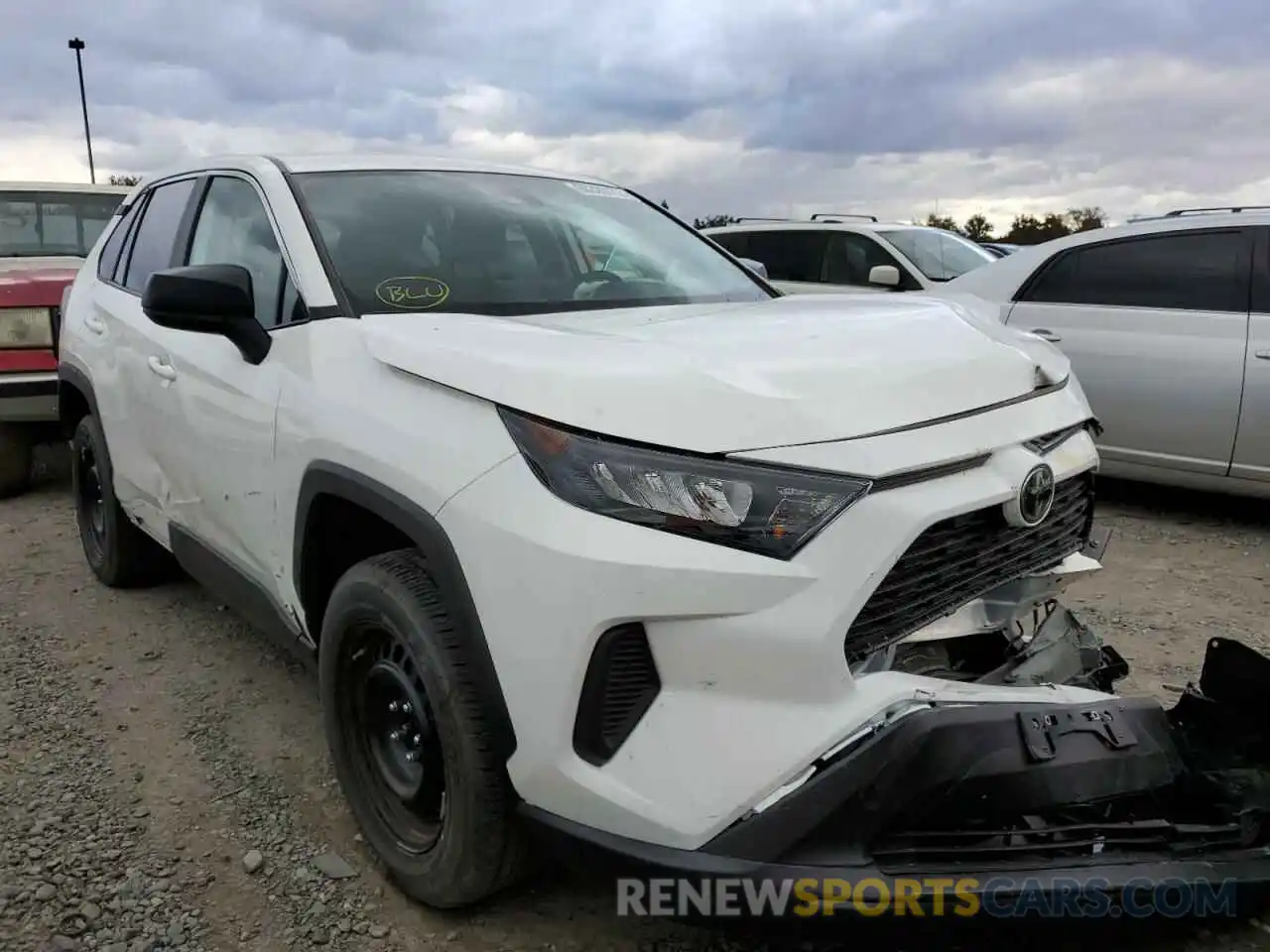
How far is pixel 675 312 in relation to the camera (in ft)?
9.00

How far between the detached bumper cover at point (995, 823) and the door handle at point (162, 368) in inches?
79.6

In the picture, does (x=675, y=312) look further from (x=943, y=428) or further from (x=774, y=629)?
(x=774, y=629)

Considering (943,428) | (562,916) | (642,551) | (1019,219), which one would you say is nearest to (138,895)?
(562,916)

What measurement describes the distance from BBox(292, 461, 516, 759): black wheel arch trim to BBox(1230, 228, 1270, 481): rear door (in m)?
4.49

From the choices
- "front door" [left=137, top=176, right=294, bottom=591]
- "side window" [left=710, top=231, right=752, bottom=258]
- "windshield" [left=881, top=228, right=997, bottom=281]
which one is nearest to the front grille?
"front door" [left=137, top=176, right=294, bottom=591]

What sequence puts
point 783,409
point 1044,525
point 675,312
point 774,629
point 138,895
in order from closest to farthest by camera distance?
point 774,629 < point 783,409 < point 1044,525 < point 138,895 < point 675,312

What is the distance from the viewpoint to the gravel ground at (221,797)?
7.46 ft

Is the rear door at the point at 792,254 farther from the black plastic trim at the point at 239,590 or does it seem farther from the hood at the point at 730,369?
the hood at the point at 730,369

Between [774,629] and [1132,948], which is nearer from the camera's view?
[774,629]

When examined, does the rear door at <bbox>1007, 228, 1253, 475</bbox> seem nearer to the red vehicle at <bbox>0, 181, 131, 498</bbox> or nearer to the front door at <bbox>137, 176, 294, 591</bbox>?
the front door at <bbox>137, 176, 294, 591</bbox>

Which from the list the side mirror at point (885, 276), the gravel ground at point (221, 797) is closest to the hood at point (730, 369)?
the gravel ground at point (221, 797)

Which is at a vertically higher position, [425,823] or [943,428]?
[943,428]

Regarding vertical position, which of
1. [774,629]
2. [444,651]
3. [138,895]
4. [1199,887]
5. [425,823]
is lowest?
[138,895]

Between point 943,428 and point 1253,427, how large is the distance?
390cm
